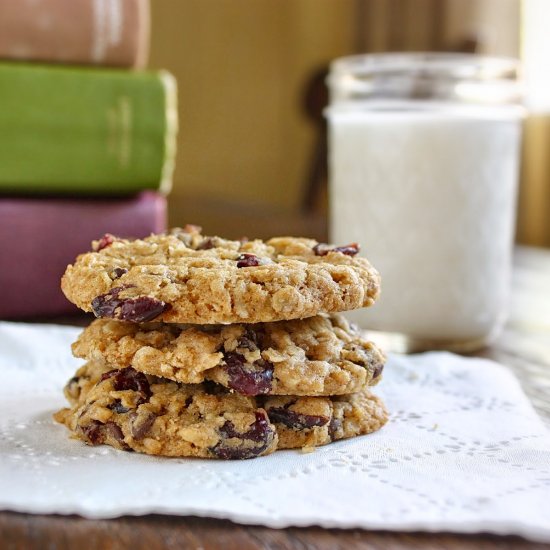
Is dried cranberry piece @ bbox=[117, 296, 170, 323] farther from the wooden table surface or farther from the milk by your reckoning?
the milk

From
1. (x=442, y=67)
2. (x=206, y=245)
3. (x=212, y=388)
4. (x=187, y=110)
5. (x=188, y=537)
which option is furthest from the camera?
(x=187, y=110)

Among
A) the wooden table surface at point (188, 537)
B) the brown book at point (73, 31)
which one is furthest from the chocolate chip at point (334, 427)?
the brown book at point (73, 31)

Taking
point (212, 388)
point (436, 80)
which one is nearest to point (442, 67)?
point (436, 80)

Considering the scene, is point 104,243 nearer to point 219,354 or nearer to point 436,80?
point 219,354

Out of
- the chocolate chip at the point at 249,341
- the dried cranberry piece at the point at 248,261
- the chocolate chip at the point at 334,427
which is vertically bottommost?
the chocolate chip at the point at 334,427

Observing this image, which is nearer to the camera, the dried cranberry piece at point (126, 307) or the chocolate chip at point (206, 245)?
the dried cranberry piece at point (126, 307)

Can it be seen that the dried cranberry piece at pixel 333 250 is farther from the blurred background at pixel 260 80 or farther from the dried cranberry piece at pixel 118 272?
the blurred background at pixel 260 80

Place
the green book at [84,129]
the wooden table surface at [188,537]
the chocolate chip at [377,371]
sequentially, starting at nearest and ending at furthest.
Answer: the wooden table surface at [188,537]
the chocolate chip at [377,371]
the green book at [84,129]
